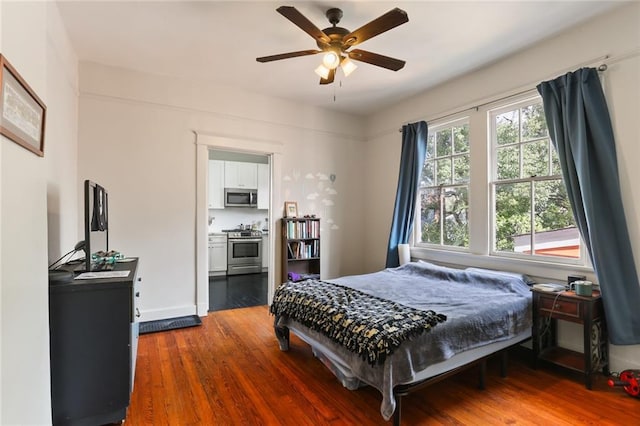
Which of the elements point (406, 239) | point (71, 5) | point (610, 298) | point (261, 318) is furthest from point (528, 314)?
point (71, 5)

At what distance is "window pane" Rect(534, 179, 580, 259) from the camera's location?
2.95m

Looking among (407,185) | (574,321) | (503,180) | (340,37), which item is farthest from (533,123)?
(340,37)

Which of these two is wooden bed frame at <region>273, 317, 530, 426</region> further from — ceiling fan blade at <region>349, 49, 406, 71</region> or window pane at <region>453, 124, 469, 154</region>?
ceiling fan blade at <region>349, 49, 406, 71</region>

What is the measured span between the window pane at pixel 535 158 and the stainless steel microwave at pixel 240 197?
5.05 m

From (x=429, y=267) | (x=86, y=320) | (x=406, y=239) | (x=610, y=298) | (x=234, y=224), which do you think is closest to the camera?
(x=86, y=320)

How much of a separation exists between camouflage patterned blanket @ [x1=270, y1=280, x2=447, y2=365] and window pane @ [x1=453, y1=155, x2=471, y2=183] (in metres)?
2.11

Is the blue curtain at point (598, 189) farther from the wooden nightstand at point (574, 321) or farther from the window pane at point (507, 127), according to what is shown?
→ the window pane at point (507, 127)

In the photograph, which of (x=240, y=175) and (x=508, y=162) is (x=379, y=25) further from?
(x=240, y=175)

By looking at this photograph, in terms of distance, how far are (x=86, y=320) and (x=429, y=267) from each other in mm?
3199

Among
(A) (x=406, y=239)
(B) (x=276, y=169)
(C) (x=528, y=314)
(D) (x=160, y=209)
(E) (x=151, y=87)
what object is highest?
(E) (x=151, y=87)

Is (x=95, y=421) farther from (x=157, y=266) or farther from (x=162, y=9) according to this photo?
(x=162, y=9)

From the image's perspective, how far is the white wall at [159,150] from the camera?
3553 millimetres

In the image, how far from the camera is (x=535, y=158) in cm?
323

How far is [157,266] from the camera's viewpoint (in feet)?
12.5
